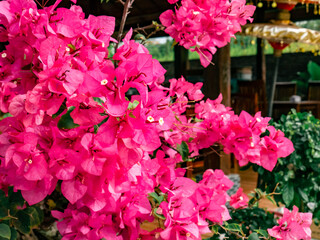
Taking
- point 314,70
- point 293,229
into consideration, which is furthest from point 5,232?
point 314,70

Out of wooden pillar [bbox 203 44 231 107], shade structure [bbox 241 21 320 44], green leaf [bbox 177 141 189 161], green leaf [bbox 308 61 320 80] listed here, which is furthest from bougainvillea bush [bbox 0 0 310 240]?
green leaf [bbox 308 61 320 80]

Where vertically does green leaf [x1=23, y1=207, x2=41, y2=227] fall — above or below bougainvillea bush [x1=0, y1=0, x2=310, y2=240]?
below

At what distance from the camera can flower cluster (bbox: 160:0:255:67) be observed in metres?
0.93

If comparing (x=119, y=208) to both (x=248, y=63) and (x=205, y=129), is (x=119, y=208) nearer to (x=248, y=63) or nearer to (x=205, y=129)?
(x=205, y=129)

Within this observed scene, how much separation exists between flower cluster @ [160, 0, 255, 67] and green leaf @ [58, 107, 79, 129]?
44 centimetres

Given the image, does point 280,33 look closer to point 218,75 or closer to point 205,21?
point 218,75

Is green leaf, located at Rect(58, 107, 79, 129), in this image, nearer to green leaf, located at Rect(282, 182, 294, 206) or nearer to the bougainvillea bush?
the bougainvillea bush

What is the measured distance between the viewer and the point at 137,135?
522 millimetres

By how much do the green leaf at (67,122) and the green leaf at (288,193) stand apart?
1.53 meters

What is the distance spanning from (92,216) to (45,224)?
51 cm

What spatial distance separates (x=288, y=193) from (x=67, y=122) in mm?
1555

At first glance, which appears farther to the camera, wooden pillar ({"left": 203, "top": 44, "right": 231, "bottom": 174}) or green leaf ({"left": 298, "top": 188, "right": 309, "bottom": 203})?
wooden pillar ({"left": 203, "top": 44, "right": 231, "bottom": 174})

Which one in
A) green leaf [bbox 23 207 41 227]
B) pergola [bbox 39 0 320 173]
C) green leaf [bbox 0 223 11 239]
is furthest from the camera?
pergola [bbox 39 0 320 173]

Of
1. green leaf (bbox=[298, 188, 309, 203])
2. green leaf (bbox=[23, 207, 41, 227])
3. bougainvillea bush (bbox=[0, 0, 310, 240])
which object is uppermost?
bougainvillea bush (bbox=[0, 0, 310, 240])
